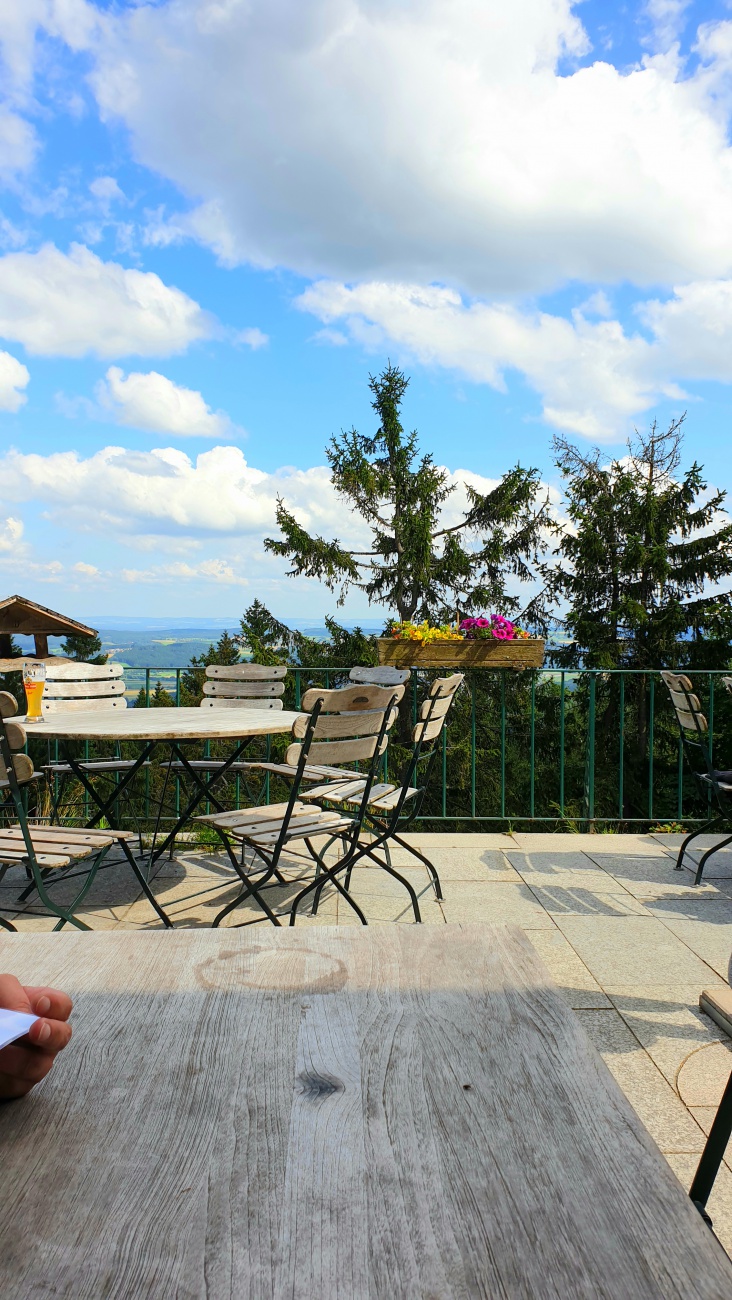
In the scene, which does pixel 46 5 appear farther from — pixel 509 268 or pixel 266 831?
pixel 509 268

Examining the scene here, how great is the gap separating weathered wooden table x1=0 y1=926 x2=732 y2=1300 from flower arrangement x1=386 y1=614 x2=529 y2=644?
4568mm

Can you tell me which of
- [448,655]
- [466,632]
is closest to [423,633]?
[448,655]

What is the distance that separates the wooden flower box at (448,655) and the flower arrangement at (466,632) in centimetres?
4

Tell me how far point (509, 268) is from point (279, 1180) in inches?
455

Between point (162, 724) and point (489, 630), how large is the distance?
2.92m

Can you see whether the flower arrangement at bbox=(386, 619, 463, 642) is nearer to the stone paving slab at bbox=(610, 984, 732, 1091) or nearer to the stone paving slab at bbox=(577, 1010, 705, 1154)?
the stone paving slab at bbox=(610, 984, 732, 1091)

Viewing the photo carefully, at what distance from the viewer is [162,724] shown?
327cm

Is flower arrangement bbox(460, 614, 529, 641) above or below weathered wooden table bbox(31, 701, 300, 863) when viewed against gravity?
above

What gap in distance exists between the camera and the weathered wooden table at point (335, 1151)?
0.50 meters

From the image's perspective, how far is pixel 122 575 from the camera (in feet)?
80.5

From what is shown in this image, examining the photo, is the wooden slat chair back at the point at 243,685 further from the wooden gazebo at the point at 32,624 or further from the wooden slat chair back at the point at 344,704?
the wooden gazebo at the point at 32,624

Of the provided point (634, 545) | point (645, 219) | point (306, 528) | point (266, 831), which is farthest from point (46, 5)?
point (634, 545)

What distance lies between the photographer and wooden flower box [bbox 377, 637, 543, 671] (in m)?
5.46

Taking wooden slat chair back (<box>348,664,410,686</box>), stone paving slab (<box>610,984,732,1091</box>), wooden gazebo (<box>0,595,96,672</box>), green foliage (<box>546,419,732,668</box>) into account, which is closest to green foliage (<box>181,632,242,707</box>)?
green foliage (<box>546,419,732,668</box>)
